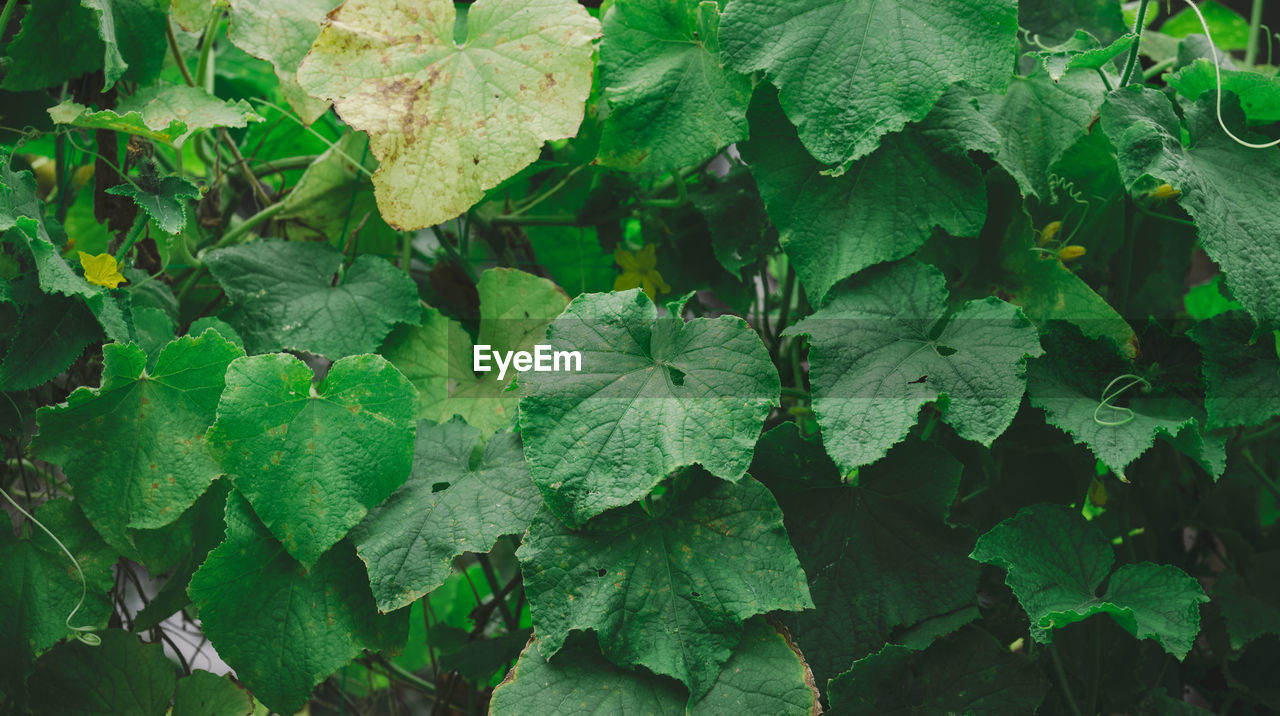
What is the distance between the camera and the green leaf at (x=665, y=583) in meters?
0.84

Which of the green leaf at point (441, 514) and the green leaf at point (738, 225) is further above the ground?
the green leaf at point (738, 225)

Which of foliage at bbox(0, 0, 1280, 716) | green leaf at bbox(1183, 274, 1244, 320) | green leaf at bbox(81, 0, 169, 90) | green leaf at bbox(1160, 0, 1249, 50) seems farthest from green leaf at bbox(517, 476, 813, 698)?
green leaf at bbox(1160, 0, 1249, 50)

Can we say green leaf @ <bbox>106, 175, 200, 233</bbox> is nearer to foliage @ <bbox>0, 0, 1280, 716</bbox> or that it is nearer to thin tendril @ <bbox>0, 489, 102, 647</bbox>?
foliage @ <bbox>0, 0, 1280, 716</bbox>

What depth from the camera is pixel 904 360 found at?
2.89ft

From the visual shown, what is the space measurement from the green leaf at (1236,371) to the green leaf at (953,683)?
1.09ft

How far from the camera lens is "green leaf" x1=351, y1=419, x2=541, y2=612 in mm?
865

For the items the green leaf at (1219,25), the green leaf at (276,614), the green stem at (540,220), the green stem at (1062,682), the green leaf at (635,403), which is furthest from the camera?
the green leaf at (1219,25)

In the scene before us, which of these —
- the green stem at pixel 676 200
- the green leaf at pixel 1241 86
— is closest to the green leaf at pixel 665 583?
the green stem at pixel 676 200

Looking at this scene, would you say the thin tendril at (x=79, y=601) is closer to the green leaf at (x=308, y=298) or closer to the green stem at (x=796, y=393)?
the green leaf at (x=308, y=298)

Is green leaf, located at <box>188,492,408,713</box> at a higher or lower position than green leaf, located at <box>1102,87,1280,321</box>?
lower

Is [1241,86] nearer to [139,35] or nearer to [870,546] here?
[870,546]

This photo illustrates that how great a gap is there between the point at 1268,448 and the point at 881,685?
686 mm

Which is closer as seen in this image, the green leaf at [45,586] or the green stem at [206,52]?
the green leaf at [45,586]

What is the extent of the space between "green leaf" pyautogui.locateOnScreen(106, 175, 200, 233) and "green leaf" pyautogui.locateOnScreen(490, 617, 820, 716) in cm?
59
